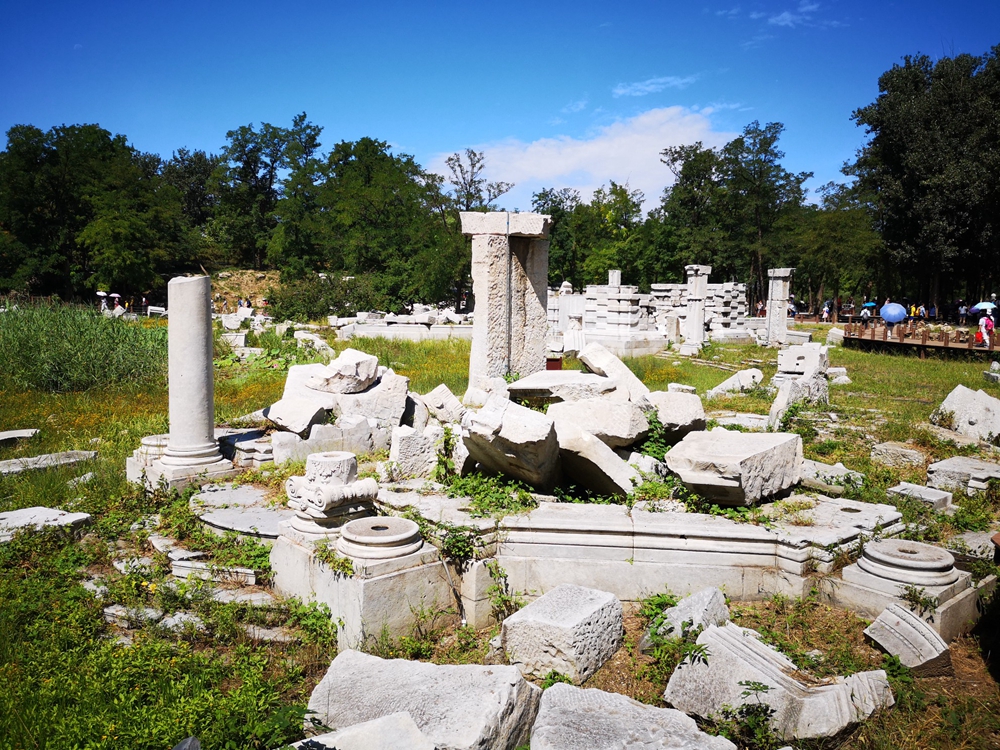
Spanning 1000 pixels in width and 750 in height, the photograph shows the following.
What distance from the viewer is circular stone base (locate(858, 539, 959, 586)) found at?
4.79 meters

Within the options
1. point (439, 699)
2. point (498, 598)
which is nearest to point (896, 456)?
point (498, 598)

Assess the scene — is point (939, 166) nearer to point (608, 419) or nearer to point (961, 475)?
point (961, 475)

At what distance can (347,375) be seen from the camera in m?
9.16

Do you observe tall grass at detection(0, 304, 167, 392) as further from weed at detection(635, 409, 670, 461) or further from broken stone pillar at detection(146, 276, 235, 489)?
weed at detection(635, 409, 670, 461)

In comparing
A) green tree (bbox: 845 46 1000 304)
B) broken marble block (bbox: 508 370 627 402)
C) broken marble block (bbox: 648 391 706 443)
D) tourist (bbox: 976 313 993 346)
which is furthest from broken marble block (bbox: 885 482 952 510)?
green tree (bbox: 845 46 1000 304)

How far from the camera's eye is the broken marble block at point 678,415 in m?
6.88

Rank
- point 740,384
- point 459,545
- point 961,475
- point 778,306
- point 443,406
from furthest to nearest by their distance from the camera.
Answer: point 778,306, point 740,384, point 443,406, point 961,475, point 459,545

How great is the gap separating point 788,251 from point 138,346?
4057 cm

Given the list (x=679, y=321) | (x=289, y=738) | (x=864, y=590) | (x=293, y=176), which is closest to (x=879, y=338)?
(x=679, y=321)

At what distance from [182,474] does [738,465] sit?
5954mm

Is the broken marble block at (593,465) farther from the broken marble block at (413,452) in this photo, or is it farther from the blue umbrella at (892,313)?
the blue umbrella at (892,313)

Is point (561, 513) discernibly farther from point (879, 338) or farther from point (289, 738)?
point (879, 338)

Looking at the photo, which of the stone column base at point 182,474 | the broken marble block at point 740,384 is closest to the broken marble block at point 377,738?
the stone column base at point 182,474

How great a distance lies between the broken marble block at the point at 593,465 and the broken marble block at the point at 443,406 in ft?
8.90
